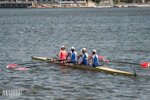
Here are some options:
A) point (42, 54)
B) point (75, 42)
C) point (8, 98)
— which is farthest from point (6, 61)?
point (75, 42)

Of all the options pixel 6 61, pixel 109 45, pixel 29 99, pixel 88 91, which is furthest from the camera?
pixel 109 45

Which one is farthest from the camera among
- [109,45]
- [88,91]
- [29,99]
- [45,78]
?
[109,45]

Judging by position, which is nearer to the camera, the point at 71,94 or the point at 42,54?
the point at 71,94

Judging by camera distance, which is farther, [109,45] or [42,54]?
[109,45]

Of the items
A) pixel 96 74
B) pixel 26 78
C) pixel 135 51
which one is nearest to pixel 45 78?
pixel 26 78

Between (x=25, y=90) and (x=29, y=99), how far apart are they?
2159mm

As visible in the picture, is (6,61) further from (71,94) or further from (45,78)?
(71,94)

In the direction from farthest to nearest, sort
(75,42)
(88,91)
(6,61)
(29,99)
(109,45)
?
(75,42)
(109,45)
(6,61)
(88,91)
(29,99)

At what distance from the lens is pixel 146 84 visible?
26.6m

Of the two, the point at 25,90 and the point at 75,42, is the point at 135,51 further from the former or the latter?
the point at 25,90

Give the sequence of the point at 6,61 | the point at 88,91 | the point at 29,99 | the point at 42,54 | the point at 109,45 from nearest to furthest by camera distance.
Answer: the point at 29,99 → the point at 88,91 → the point at 6,61 → the point at 42,54 → the point at 109,45

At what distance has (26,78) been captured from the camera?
29422 millimetres

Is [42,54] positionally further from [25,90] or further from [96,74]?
[25,90]

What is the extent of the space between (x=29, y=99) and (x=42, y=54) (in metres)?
18.4
